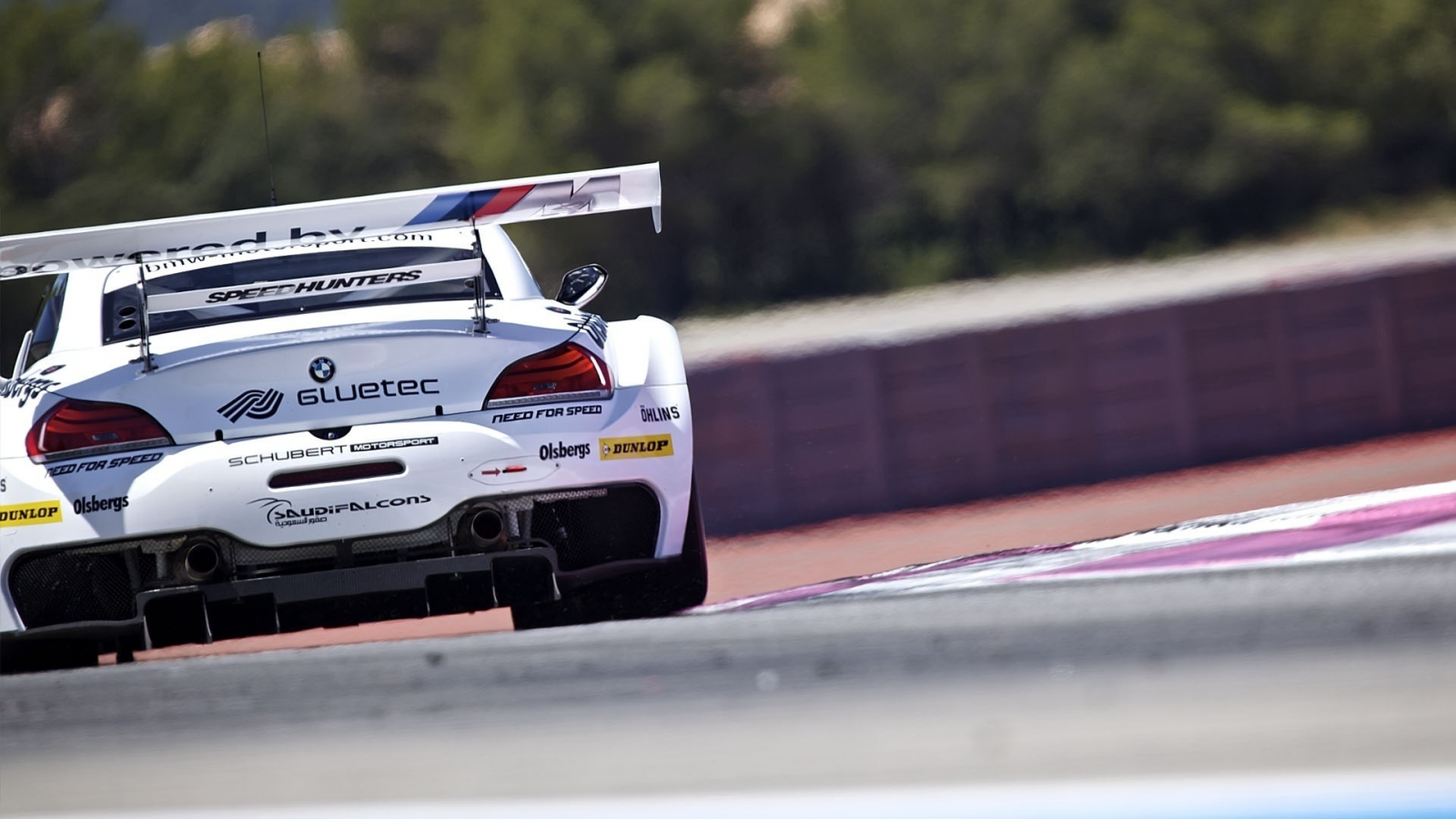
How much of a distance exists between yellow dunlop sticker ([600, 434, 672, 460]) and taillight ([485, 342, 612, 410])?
13 cm

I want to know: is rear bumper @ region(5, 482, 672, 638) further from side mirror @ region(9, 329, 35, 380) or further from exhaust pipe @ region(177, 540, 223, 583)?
side mirror @ region(9, 329, 35, 380)

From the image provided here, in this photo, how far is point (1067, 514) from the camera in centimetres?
1078

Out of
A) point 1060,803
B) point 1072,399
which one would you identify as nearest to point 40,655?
point 1060,803

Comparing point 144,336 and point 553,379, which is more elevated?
point 144,336

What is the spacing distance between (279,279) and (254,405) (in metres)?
0.87

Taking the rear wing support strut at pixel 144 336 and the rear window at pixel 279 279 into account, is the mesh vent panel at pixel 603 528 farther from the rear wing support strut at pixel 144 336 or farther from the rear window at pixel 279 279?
the rear wing support strut at pixel 144 336

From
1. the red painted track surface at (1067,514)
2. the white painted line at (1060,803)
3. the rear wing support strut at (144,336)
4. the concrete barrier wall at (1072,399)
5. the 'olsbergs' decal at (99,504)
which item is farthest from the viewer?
the concrete barrier wall at (1072,399)

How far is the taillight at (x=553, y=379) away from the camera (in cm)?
448

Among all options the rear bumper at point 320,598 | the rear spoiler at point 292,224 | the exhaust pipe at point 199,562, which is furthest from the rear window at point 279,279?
the rear bumper at point 320,598

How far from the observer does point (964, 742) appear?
307cm

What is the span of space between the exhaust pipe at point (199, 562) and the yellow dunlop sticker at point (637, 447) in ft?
3.35

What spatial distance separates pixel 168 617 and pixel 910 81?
94.7 feet

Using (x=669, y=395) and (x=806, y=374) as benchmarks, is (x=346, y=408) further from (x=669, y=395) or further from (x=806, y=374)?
(x=806, y=374)

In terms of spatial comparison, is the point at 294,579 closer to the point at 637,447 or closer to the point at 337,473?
the point at 337,473
